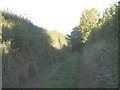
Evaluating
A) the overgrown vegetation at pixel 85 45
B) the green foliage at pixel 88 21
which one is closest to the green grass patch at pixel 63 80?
the overgrown vegetation at pixel 85 45

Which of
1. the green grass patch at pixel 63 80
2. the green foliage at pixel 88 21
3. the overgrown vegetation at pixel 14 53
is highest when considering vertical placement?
the green foliage at pixel 88 21

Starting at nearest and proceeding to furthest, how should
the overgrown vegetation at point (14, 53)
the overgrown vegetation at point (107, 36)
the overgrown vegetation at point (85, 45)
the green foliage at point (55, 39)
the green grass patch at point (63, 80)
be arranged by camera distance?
the overgrown vegetation at point (107, 36)
the overgrown vegetation at point (85, 45)
the overgrown vegetation at point (14, 53)
the green grass patch at point (63, 80)
the green foliage at point (55, 39)

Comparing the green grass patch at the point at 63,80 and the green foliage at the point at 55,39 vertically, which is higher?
the green foliage at the point at 55,39

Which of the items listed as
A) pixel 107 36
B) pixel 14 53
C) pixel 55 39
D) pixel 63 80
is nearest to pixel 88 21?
pixel 107 36

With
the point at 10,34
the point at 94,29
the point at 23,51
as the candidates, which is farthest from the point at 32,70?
the point at 94,29

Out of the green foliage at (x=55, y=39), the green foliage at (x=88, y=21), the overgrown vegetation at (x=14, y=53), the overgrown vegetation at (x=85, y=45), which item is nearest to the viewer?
→ the overgrown vegetation at (x=85, y=45)

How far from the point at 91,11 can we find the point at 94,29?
1066 millimetres

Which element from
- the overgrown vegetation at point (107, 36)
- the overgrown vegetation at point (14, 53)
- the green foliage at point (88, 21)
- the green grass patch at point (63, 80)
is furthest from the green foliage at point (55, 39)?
the green foliage at point (88, 21)

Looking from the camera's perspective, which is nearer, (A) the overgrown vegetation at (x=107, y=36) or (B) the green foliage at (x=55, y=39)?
(A) the overgrown vegetation at (x=107, y=36)

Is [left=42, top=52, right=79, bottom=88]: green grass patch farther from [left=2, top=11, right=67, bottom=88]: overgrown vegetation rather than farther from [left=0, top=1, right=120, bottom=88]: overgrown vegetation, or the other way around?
[left=2, top=11, right=67, bottom=88]: overgrown vegetation

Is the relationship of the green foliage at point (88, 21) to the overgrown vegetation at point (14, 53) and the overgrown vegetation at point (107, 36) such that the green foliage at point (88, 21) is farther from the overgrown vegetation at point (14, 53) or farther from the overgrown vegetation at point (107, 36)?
the overgrown vegetation at point (14, 53)

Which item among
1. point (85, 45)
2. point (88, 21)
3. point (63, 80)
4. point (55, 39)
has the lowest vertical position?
point (63, 80)

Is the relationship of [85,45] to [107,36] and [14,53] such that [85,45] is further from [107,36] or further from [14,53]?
[14,53]

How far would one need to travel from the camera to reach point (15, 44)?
7.45m
